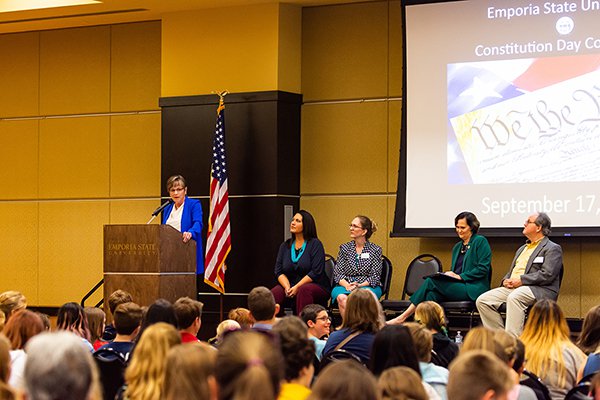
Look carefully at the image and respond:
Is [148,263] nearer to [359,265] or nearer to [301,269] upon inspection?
[301,269]

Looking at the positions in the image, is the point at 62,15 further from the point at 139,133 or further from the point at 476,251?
the point at 476,251

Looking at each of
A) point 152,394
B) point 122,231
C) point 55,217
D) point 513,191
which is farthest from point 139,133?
point 152,394

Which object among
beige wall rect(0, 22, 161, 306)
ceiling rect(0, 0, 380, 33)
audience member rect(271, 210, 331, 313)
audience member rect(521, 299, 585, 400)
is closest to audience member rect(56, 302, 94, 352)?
audience member rect(521, 299, 585, 400)

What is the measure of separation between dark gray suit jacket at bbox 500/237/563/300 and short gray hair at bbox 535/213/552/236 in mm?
105

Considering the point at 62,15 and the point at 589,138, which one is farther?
the point at 62,15

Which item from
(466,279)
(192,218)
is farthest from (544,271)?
(192,218)

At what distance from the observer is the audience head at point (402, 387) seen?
271 centimetres

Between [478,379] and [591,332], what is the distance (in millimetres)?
2552

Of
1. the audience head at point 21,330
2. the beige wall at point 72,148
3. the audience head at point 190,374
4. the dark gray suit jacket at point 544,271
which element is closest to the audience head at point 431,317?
the audience head at point 21,330

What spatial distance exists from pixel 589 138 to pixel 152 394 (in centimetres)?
603

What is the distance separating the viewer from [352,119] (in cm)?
980

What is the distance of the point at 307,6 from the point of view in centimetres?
990

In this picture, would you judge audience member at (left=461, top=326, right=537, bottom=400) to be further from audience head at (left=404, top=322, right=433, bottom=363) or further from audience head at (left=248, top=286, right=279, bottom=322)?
audience head at (left=248, top=286, right=279, bottom=322)

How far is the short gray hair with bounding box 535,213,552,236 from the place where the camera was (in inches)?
313
